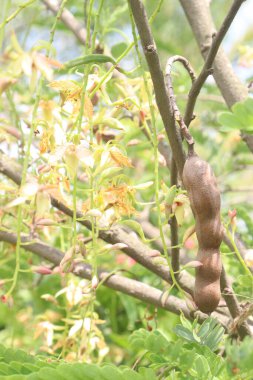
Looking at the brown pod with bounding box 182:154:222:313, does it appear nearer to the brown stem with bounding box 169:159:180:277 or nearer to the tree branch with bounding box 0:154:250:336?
the brown stem with bounding box 169:159:180:277

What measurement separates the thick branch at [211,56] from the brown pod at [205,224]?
5 centimetres

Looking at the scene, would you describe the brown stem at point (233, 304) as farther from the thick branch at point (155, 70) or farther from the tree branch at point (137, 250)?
the thick branch at point (155, 70)

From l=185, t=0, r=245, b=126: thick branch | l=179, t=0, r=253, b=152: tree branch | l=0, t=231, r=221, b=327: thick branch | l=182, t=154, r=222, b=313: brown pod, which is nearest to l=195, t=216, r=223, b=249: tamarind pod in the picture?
l=182, t=154, r=222, b=313: brown pod

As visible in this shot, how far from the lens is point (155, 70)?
694 millimetres

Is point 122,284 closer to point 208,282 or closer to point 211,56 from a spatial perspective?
point 208,282

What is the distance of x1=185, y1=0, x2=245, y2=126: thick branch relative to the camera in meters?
0.69

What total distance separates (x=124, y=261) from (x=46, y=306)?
0.17m

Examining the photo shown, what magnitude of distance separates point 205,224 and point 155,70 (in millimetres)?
154

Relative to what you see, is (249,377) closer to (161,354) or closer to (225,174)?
(161,354)

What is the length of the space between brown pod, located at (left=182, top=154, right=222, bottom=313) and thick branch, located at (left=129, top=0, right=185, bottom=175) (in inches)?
1.1

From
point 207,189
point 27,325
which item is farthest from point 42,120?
point 27,325

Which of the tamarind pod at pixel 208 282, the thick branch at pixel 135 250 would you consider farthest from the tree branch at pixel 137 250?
the tamarind pod at pixel 208 282

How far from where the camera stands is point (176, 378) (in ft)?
2.19

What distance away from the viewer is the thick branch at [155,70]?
0.67 metres
